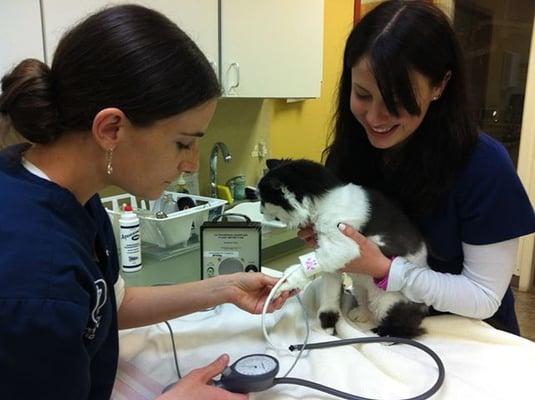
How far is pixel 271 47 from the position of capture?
191 cm

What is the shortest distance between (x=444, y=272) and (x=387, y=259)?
16 centimetres

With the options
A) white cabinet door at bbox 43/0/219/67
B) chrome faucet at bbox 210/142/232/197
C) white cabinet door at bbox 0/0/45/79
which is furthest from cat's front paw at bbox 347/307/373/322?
chrome faucet at bbox 210/142/232/197

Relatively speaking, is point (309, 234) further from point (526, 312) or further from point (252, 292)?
point (526, 312)

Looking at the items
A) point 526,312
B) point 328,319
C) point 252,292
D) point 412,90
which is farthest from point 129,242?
point 526,312

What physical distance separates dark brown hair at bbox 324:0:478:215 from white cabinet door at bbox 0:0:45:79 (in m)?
0.82

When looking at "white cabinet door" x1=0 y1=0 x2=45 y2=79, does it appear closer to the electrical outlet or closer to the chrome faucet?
the chrome faucet

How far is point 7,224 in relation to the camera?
1.77 feet

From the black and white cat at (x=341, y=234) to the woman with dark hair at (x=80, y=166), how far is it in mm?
305

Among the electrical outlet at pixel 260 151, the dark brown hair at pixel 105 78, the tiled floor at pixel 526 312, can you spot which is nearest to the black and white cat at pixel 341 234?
the dark brown hair at pixel 105 78

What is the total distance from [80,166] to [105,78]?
13 centimetres

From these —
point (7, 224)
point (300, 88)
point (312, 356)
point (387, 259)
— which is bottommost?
point (312, 356)

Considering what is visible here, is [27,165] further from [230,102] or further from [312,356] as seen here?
[230,102]

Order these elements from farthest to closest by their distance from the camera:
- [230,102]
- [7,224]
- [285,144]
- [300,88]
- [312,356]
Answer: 1. [285,144]
2. [230,102]
3. [300,88]
4. [312,356]
5. [7,224]

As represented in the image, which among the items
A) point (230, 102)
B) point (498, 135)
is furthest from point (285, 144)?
point (498, 135)
